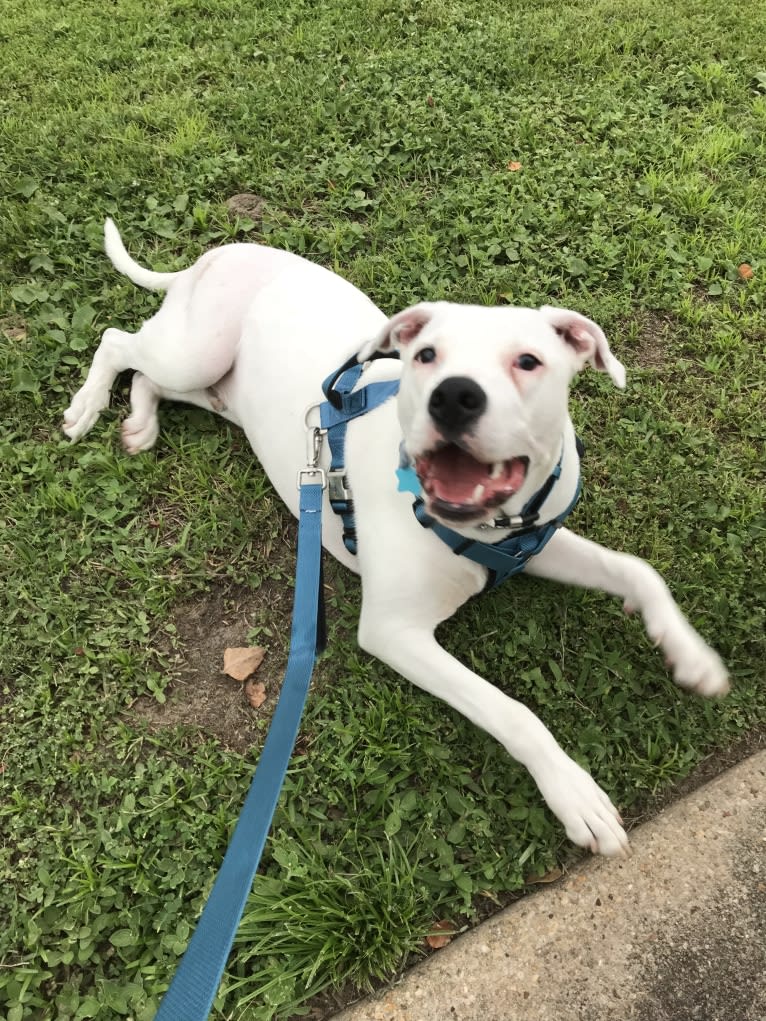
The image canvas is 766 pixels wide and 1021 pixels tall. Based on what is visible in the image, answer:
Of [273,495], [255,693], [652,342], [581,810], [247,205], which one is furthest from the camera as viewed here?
[247,205]

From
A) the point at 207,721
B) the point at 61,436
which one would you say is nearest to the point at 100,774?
the point at 207,721

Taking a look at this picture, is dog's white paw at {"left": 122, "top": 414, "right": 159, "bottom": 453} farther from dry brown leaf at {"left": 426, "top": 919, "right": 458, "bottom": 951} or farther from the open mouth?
dry brown leaf at {"left": 426, "top": 919, "right": 458, "bottom": 951}

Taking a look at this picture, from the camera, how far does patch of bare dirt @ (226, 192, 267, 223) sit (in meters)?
4.46

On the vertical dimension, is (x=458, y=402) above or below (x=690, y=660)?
above

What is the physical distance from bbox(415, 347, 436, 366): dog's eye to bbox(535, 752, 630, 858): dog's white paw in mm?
1215

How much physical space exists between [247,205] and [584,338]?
2.89 meters

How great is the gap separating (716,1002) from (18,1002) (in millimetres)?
2016

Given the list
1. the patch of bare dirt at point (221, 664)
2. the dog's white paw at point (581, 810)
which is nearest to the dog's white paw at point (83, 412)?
the patch of bare dirt at point (221, 664)

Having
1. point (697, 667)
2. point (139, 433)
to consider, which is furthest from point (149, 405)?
point (697, 667)

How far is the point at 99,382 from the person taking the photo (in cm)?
361

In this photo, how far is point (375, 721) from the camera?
2752 millimetres

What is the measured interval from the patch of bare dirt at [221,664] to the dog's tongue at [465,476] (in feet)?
4.05

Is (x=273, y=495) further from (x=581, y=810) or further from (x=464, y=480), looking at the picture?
(x=581, y=810)

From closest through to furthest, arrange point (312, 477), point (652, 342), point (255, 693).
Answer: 1. point (312, 477)
2. point (255, 693)
3. point (652, 342)
